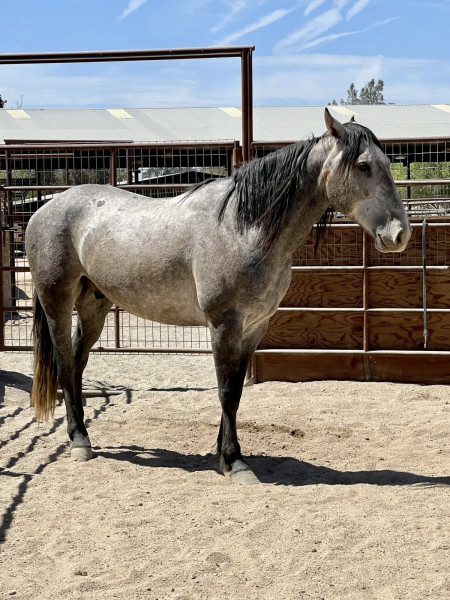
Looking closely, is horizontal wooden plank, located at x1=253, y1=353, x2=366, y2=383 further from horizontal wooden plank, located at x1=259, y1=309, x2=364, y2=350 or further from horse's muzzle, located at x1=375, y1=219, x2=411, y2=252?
horse's muzzle, located at x1=375, y1=219, x2=411, y2=252

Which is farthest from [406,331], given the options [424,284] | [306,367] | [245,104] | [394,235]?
[394,235]

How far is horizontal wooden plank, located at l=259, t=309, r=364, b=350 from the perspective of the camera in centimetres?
681

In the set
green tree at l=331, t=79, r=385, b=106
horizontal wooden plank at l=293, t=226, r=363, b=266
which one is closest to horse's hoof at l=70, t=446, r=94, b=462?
horizontal wooden plank at l=293, t=226, r=363, b=266

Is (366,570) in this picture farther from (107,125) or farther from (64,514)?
(107,125)

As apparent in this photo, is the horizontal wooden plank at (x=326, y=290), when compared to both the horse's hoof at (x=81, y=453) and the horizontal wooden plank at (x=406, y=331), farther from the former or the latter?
the horse's hoof at (x=81, y=453)

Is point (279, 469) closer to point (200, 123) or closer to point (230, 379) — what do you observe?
point (230, 379)

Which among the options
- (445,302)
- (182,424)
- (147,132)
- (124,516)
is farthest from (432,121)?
(124,516)

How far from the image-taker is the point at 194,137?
22.7 meters

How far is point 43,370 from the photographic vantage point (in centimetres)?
511

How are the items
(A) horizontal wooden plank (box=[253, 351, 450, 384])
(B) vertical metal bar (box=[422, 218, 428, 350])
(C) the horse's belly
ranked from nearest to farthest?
(C) the horse's belly, (B) vertical metal bar (box=[422, 218, 428, 350]), (A) horizontal wooden plank (box=[253, 351, 450, 384])

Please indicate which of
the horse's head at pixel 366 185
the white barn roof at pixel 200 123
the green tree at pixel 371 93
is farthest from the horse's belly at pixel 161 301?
the green tree at pixel 371 93

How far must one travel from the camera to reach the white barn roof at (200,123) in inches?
853

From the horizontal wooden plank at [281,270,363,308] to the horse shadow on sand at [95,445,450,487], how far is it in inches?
94.4

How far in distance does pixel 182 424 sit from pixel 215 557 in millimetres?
2473
